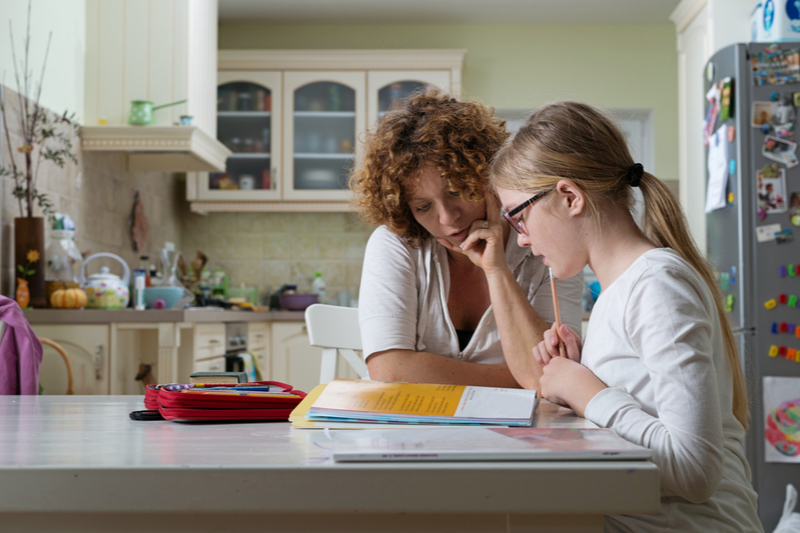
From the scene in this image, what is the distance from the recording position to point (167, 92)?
317 centimetres

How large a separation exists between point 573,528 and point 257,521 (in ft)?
0.90

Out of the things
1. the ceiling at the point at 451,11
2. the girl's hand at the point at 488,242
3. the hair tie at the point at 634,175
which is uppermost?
the ceiling at the point at 451,11

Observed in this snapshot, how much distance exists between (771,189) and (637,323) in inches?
88.8

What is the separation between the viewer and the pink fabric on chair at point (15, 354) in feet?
5.64

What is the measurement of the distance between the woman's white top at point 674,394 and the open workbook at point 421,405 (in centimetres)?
10

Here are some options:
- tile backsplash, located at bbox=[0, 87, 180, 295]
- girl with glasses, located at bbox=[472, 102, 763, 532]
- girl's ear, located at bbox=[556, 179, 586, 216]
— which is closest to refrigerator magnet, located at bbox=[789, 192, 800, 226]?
girl with glasses, located at bbox=[472, 102, 763, 532]

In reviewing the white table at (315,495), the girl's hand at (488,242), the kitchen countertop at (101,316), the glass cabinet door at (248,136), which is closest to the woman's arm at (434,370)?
the girl's hand at (488,242)

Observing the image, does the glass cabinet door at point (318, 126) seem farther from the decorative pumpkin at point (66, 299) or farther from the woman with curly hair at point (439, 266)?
the woman with curly hair at point (439, 266)

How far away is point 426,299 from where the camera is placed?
1.47 m

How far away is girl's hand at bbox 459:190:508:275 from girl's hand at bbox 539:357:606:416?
1.32 ft

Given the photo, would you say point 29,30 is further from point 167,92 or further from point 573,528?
point 573,528

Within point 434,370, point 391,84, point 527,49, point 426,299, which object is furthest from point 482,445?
point 527,49

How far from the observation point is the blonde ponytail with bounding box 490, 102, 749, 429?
959mm

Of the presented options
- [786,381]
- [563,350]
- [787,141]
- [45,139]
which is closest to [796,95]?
[787,141]
